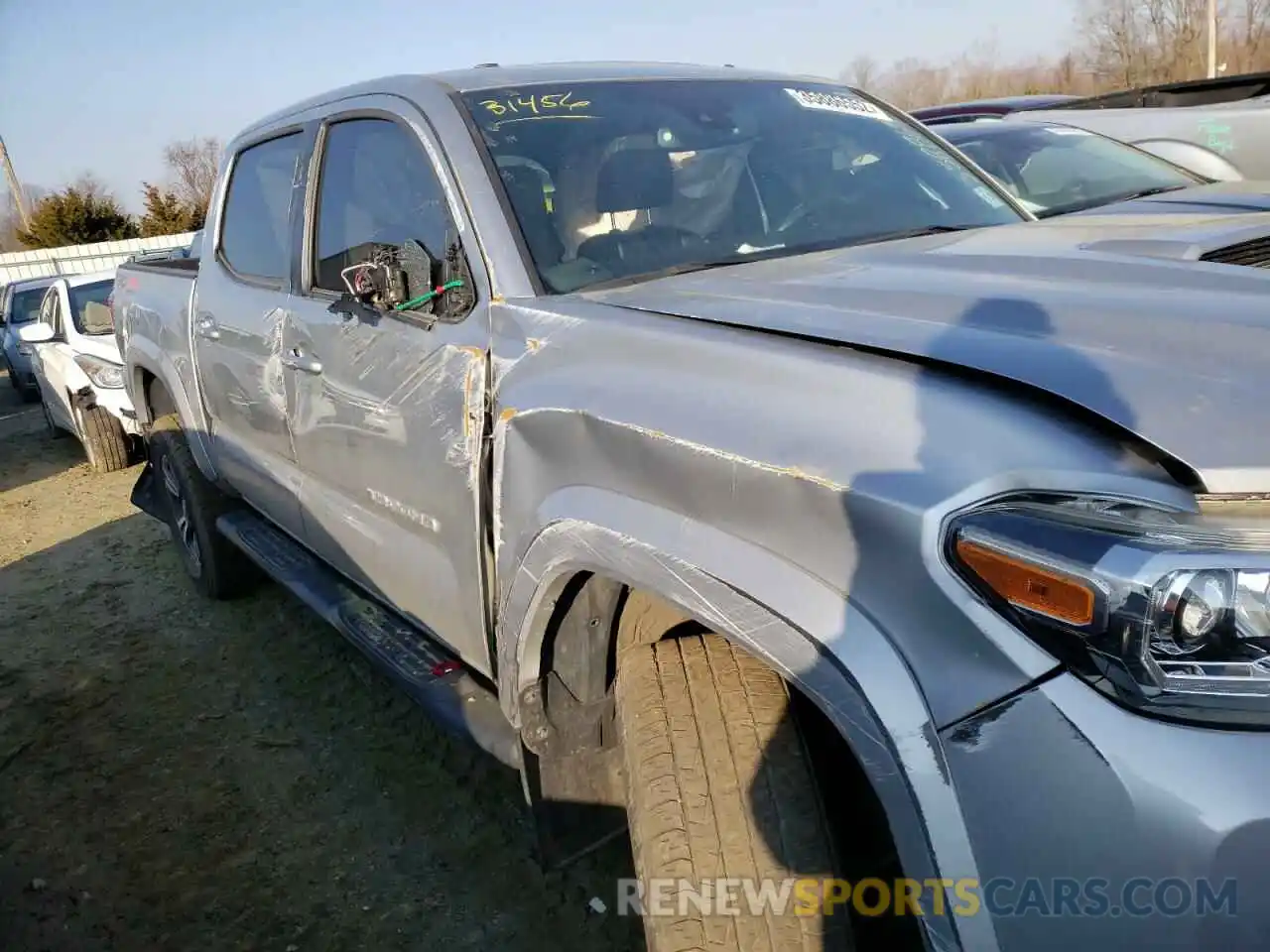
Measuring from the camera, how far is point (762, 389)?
1543 mm

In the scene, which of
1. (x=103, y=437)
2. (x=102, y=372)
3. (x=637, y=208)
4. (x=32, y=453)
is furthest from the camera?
(x=32, y=453)

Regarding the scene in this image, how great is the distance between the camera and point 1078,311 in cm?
153

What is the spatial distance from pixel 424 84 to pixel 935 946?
91.2 inches

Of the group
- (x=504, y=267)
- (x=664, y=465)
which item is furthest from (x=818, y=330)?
(x=504, y=267)

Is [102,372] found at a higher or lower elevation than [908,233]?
lower

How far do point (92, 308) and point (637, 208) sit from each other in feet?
25.5

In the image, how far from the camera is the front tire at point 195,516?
15.3 feet

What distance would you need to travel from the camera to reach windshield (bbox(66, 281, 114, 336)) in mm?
8703

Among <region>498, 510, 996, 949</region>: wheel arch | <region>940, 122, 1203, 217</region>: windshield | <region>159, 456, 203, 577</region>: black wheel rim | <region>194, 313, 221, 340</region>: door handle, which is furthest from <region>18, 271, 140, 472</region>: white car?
<region>498, 510, 996, 949</region>: wheel arch

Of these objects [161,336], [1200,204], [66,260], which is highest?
[1200,204]

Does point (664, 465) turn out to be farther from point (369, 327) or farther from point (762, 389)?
point (369, 327)

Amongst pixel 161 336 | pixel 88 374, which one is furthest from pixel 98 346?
pixel 161 336

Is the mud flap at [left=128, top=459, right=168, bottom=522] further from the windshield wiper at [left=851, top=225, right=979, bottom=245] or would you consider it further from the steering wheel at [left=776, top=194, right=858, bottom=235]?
the windshield wiper at [left=851, top=225, right=979, bottom=245]

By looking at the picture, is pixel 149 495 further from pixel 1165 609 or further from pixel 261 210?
pixel 1165 609
